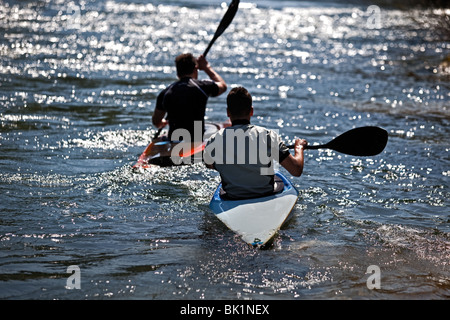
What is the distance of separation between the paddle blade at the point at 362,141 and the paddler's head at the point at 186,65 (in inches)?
78.3

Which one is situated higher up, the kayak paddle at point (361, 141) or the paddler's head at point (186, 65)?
the paddler's head at point (186, 65)

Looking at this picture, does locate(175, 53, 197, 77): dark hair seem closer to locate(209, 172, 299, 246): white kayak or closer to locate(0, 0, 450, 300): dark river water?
locate(0, 0, 450, 300): dark river water

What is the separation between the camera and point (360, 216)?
5934 mm

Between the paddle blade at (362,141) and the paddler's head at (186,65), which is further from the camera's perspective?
the paddler's head at (186,65)

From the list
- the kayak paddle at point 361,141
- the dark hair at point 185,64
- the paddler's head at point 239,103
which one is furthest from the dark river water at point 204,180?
the dark hair at point 185,64

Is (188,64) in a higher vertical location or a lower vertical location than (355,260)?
higher

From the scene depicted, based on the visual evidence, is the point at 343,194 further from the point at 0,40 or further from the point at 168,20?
the point at 168,20

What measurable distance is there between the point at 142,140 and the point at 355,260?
4341mm

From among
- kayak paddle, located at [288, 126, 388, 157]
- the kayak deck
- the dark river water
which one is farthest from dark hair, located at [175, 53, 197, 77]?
kayak paddle, located at [288, 126, 388, 157]

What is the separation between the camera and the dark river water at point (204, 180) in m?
4.57

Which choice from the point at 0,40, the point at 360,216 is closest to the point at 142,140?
the point at 360,216

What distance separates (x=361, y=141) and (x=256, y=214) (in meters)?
1.56

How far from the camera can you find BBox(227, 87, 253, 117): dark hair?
5148 millimetres

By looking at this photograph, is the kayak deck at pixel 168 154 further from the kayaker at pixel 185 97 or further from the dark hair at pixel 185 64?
the dark hair at pixel 185 64
